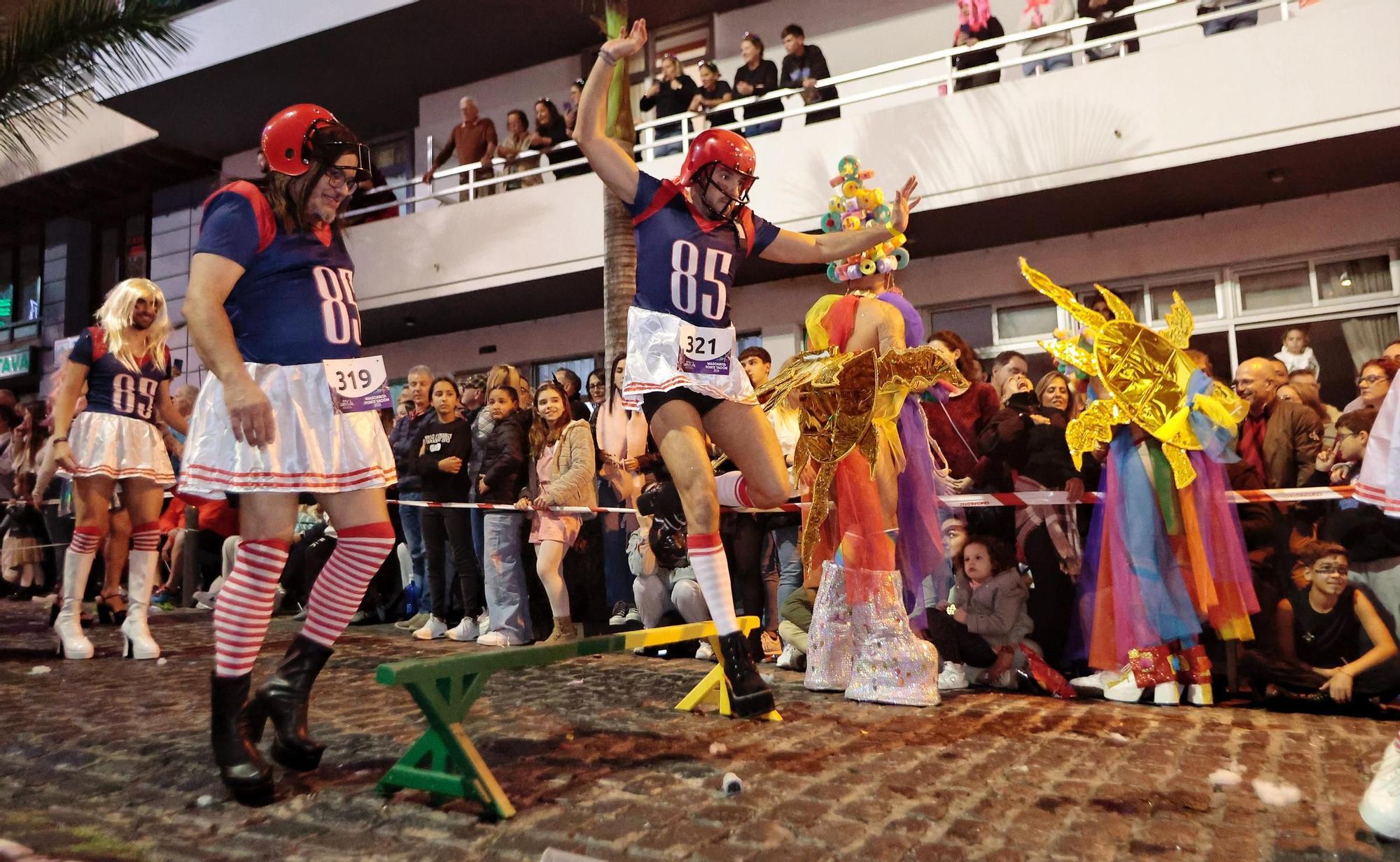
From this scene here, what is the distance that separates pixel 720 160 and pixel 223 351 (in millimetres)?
2000

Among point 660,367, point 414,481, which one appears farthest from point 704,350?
point 414,481

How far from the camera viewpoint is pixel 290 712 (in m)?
2.97

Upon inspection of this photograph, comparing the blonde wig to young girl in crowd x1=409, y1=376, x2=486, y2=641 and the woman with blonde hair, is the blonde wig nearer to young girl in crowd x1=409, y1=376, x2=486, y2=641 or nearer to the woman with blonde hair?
the woman with blonde hair

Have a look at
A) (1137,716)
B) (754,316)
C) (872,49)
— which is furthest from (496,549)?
(872,49)

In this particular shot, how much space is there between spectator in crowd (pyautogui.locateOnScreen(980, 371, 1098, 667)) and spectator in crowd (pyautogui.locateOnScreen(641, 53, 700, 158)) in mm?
6834

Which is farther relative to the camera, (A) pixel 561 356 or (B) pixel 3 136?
(A) pixel 561 356

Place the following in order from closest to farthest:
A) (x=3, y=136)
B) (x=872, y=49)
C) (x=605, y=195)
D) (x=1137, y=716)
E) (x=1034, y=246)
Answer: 1. (x=1137, y=716)
2. (x=605, y=195)
3. (x=3, y=136)
4. (x=1034, y=246)
5. (x=872, y=49)

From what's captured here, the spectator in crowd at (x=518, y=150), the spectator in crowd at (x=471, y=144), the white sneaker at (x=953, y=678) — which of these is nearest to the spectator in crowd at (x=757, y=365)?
the white sneaker at (x=953, y=678)

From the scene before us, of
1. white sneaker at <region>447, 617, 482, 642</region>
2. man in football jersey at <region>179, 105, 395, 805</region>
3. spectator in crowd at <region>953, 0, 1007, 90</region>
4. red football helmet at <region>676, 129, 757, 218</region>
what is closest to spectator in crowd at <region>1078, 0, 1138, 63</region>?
spectator in crowd at <region>953, 0, 1007, 90</region>

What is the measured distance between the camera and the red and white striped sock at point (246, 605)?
112 inches

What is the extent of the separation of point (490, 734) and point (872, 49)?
39.3ft

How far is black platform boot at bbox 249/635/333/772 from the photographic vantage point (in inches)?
116

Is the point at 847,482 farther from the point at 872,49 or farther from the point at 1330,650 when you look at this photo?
the point at 872,49

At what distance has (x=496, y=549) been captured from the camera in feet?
23.0
